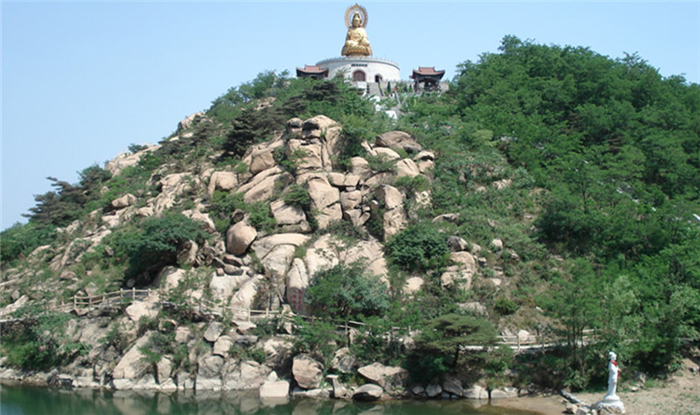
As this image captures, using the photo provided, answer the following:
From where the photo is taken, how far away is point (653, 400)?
62.0 feet

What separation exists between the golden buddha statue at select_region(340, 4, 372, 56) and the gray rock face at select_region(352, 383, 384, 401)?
4324cm

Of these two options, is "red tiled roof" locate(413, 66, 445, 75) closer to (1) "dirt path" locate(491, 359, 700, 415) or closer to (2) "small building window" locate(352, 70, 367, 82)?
(2) "small building window" locate(352, 70, 367, 82)

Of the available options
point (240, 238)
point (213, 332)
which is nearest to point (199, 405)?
point (213, 332)

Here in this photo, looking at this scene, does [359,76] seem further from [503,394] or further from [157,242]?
[503,394]

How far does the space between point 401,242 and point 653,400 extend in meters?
10.2

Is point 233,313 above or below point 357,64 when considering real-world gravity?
below

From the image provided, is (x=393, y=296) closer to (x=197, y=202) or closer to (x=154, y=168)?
(x=197, y=202)

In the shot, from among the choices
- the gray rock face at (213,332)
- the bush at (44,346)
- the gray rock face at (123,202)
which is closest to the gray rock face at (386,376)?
the gray rock face at (213,332)

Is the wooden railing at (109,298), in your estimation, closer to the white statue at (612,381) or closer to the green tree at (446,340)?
the green tree at (446,340)

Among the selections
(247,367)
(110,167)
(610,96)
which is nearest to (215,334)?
(247,367)

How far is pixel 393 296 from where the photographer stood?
2345 cm

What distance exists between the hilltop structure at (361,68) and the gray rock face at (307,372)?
3233 cm

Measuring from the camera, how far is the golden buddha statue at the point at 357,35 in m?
58.9

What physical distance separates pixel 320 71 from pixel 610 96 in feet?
79.6
